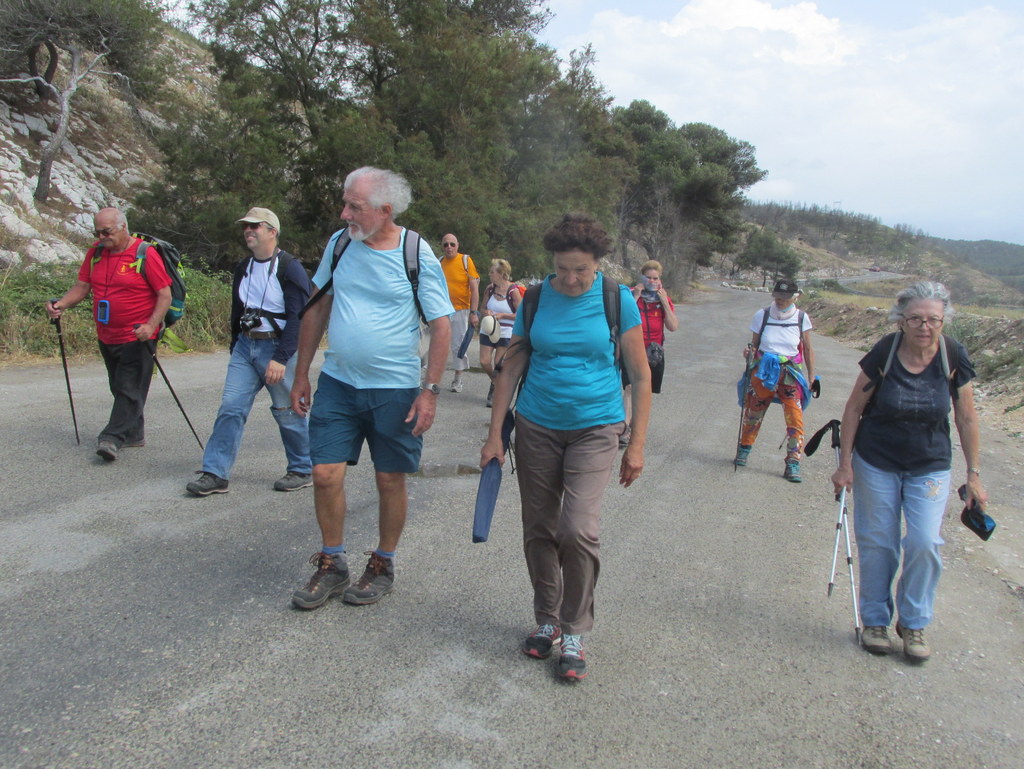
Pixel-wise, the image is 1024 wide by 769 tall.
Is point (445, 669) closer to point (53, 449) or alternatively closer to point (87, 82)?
point (53, 449)

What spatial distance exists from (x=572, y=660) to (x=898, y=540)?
5.59 feet

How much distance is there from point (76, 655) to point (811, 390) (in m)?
5.64

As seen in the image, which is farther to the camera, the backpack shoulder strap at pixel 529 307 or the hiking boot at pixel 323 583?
the hiking boot at pixel 323 583

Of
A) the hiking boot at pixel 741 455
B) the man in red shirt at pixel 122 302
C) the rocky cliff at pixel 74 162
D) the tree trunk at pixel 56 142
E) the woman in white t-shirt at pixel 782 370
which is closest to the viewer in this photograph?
the man in red shirt at pixel 122 302

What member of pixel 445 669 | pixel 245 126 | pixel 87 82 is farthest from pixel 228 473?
pixel 87 82

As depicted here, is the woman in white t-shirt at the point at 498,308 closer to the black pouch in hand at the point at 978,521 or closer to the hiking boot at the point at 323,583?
the hiking boot at the point at 323,583

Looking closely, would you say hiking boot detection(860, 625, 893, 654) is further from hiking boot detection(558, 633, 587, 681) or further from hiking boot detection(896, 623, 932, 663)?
hiking boot detection(558, 633, 587, 681)

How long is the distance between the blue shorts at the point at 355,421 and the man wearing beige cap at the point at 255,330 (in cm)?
149

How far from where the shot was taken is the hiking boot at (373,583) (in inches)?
139

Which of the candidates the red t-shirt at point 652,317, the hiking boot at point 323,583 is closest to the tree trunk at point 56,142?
the red t-shirt at point 652,317

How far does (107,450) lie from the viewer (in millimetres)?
5445

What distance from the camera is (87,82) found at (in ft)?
67.6

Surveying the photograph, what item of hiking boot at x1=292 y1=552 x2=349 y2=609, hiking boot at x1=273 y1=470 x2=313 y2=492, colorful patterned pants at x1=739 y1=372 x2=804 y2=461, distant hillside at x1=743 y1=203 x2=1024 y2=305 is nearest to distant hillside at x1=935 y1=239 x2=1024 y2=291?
distant hillside at x1=743 y1=203 x2=1024 y2=305

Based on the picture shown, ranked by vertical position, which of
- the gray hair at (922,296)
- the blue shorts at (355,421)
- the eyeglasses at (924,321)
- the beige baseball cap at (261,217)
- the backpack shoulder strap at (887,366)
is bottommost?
the blue shorts at (355,421)
